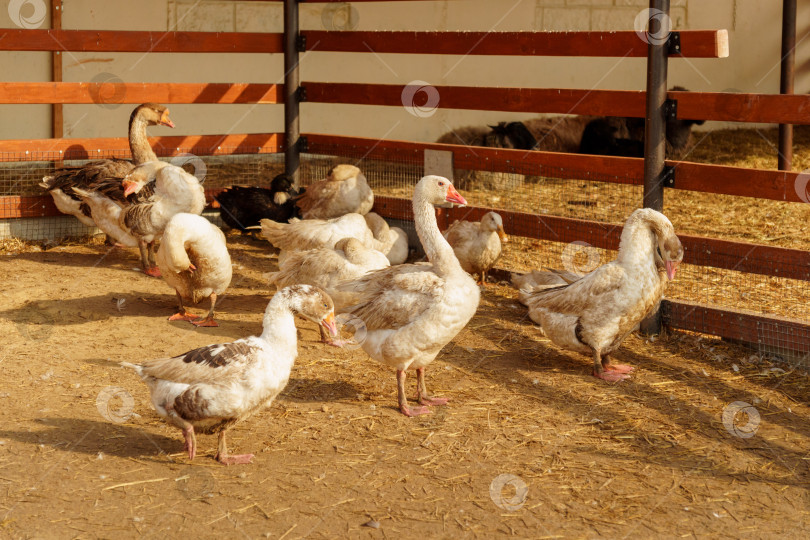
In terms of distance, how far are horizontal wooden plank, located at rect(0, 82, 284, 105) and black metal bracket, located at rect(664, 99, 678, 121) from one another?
486 cm

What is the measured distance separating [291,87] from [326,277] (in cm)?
411

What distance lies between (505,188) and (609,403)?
21.1ft

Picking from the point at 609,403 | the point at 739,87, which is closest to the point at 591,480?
the point at 609,403

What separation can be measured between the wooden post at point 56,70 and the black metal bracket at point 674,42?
7.83m

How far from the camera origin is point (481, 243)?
Answer: 26.5 feet

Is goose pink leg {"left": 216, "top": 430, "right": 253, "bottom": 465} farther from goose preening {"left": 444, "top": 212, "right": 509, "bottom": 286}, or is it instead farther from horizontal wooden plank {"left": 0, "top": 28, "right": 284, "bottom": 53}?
horizontal wooden plank {"left": 0, "top": 28, "right": 284, "bottom": 53}

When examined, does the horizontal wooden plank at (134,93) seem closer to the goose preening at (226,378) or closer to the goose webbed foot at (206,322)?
the goose webbed foot at (206,322)

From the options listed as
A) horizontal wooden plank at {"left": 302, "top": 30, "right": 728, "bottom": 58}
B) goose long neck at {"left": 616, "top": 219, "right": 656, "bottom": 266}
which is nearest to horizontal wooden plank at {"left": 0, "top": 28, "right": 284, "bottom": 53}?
horizontal wooden plank at {"left": 302, "top": 30, "right": 728, "bottom": 58}

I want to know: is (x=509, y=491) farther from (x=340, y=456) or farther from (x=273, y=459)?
(x=273, y=459)

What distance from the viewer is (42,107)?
38.4 ft

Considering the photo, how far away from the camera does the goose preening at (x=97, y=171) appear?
895cm

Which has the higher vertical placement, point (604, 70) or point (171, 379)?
point (604, 70)

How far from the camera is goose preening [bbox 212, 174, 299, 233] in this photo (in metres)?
9.91

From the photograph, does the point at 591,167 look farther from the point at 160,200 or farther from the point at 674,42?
the point at 160,200
